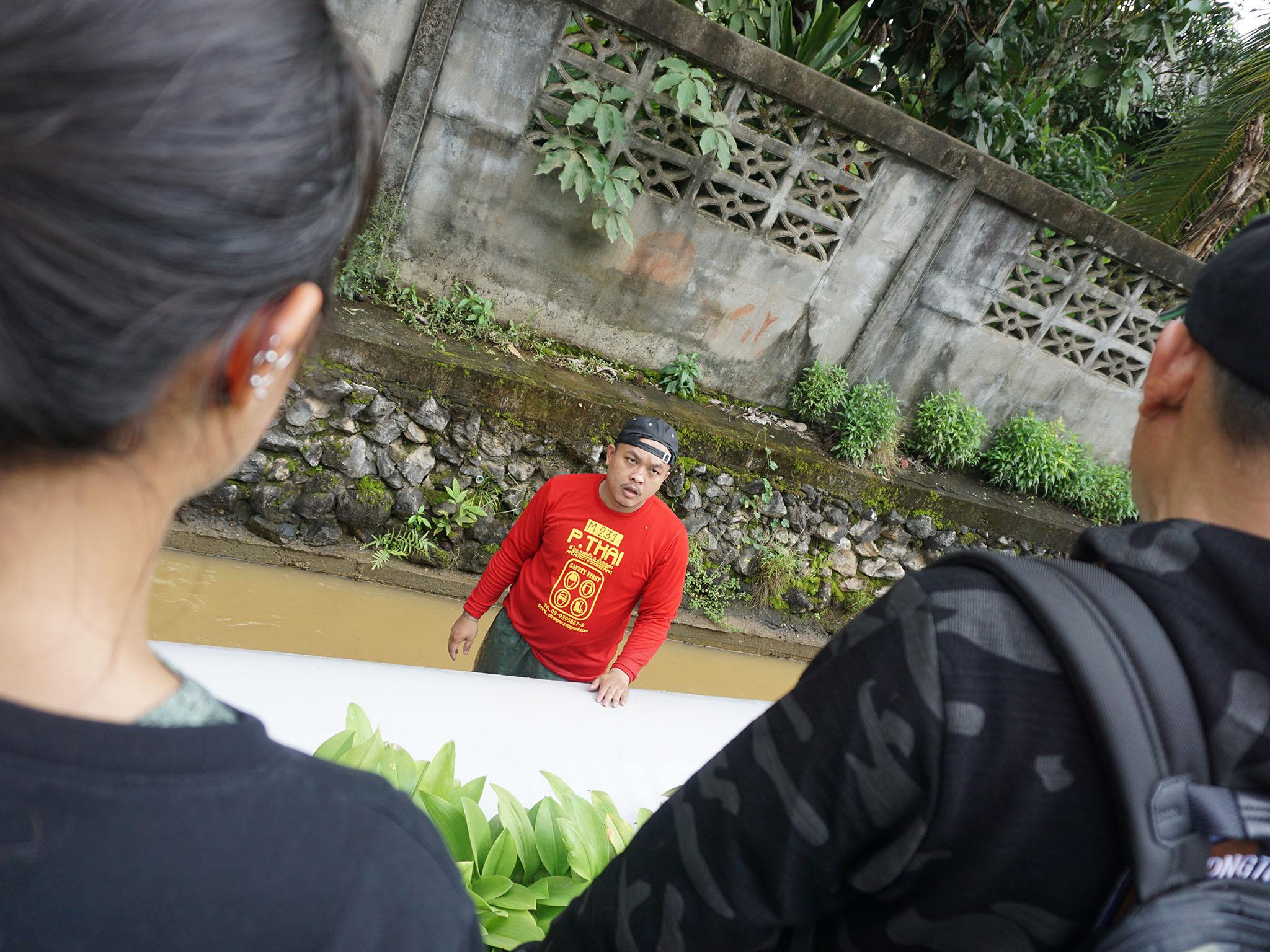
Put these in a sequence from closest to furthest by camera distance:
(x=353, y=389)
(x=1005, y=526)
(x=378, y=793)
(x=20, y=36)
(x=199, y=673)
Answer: (x=20, y=36) → (x=378, y=793) → (x=199, y=673) → (x=353, y=389) → (x=1005, y=526)

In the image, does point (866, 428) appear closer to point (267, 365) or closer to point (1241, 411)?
point (1241, 411)

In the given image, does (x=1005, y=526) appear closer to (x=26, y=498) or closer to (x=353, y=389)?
(x=353, y=389)

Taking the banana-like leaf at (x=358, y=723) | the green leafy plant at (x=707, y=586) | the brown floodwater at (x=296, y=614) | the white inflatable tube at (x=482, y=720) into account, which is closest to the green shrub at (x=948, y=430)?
the green leafy plant at (x=707, y=586)

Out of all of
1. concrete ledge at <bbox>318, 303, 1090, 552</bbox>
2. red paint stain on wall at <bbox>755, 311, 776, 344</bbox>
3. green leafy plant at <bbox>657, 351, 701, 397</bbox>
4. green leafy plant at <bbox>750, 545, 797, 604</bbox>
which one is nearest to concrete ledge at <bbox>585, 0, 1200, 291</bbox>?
red paint stain on wall at <bbox>755, 311, 776, 344</bbox>

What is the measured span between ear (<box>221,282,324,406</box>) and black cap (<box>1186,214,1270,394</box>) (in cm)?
77

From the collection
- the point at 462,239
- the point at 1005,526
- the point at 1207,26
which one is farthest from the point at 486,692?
the point at 1207,26

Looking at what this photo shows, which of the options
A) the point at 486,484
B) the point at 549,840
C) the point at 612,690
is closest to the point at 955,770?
the point at 549,840

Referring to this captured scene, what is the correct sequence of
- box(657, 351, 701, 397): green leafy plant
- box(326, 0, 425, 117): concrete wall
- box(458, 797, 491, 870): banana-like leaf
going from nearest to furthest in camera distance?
box(458, 797, 491, 870): banana-like leaf
box(326, 0, 425, 117): concrete wall
box(657, 351, 701, 397): green leafy plant

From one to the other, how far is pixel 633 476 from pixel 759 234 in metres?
3.06

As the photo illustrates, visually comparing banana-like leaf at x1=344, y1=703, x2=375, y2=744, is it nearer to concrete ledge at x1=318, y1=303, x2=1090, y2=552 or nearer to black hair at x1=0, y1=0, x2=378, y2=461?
black hair at x1=0, y1=0, x2=378, y2=461

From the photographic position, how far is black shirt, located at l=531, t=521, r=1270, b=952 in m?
0.70

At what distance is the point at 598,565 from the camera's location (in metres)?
3.03

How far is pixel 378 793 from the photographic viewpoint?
636 millimetres

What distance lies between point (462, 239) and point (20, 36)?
15.5ft
